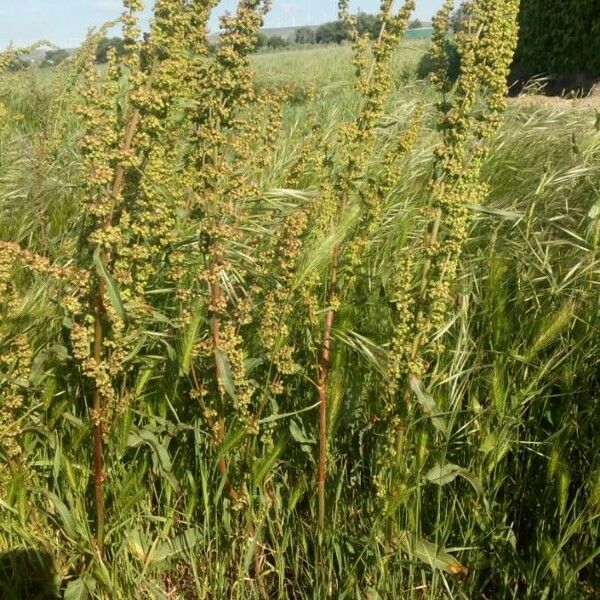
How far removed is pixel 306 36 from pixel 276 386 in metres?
30.7

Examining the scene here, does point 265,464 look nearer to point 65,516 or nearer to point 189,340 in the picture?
point 189,340

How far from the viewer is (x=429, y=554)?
1.66m

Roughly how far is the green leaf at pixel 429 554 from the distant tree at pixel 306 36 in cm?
3000

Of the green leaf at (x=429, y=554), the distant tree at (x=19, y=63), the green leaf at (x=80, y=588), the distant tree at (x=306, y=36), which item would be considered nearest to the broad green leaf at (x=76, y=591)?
the green leaf at (x=80, y=588)

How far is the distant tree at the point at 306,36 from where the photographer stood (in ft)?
99.3

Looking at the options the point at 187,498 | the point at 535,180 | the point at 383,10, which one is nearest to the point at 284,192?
the point at 383,10

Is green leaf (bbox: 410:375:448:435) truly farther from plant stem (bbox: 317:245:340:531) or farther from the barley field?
plant stem (bbox: 317:245:340:531)

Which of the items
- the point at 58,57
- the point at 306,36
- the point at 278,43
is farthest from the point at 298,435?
the point at 306,36

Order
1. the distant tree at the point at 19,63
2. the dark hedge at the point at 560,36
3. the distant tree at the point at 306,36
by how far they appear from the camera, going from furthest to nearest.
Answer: the distant tree at the point at 306,36 < the dark hedge at the point at 560,36 < the distant tree at the point at 19,63

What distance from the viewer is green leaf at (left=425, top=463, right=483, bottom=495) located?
5.32ft

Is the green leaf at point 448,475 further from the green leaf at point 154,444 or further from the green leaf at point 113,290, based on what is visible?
the green leaf at point 113,290

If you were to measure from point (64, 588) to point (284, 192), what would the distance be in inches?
46.6

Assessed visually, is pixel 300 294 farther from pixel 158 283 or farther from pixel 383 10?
pixel 383 10

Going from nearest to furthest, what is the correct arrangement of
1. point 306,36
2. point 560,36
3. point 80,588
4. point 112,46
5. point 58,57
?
point 80,588 → point 112,46 → point 560,36 → point 58,57 → point 306,36
